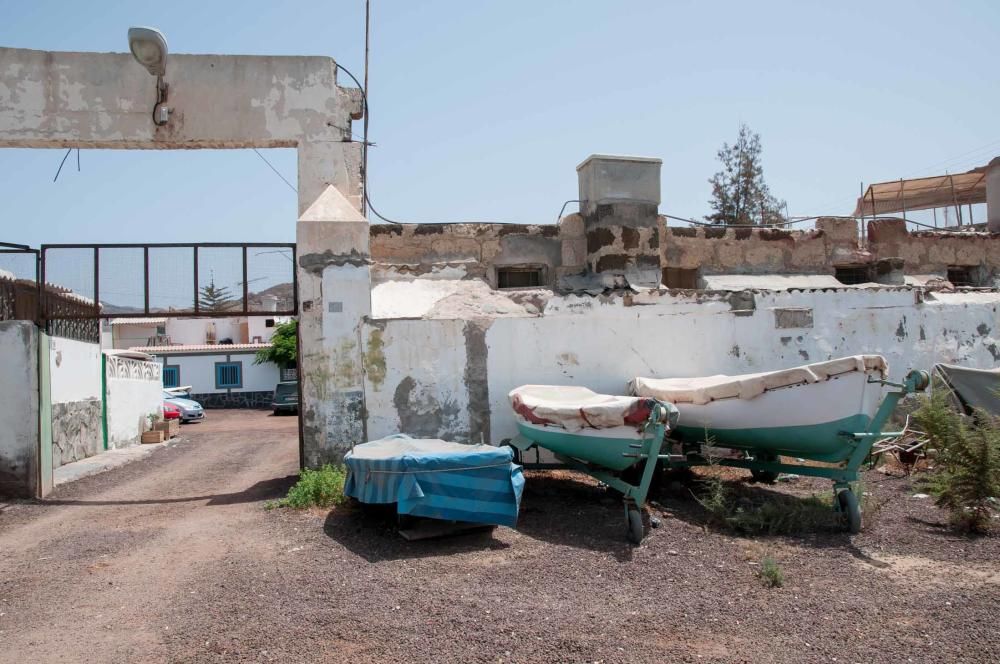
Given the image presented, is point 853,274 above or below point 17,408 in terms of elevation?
above

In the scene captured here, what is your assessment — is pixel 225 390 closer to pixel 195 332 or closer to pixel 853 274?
pixel 195 332

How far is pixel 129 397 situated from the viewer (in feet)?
54.1

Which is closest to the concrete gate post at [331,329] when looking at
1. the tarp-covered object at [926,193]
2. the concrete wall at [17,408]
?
the concrete wall at [17,408]

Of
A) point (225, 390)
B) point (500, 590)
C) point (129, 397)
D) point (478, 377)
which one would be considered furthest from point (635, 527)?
point (225, 390)

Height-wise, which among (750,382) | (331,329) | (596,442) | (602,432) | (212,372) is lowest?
(596,442)

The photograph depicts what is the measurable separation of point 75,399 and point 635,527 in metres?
11.0

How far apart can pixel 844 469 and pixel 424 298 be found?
5259mm

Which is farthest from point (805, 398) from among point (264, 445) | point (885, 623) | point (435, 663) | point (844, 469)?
point (264, 445)

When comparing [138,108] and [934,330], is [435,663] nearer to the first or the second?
[138,108]

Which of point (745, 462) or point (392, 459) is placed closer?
point (392, 459)

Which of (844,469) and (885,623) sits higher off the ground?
(844,469)

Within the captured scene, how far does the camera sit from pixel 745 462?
754 centimetres

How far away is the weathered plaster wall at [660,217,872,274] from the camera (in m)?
10.8

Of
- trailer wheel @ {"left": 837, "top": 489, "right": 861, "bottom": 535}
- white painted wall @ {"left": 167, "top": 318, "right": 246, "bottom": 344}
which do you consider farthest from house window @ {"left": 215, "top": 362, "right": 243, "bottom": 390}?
trailer wheel @ {"left": 837, "top": 489, "right": 861, "bottom": 535}
